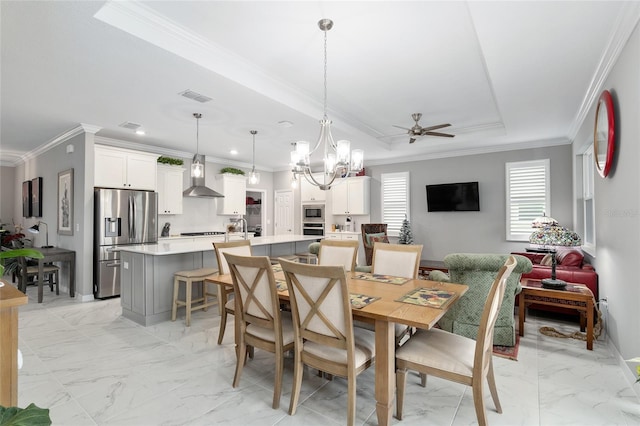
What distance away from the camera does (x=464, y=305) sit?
9.70ft

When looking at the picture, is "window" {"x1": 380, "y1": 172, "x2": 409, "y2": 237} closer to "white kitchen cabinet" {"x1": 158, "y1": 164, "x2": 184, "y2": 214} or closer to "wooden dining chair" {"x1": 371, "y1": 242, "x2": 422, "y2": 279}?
"wooden dining chair" {"x1": 371, "y1": 242, "x2": 422, "y2": 279}

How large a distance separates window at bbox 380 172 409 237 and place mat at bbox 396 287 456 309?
4772mm

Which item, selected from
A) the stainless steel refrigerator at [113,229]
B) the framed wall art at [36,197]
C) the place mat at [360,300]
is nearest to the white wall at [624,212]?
the place mat at [360,300]

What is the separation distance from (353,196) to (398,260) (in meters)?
4.49

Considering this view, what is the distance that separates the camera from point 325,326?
6.28 feet

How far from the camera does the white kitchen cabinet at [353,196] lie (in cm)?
738

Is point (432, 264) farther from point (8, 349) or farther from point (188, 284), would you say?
point (8, 349)

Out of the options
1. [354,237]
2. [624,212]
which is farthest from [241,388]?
[354,237]

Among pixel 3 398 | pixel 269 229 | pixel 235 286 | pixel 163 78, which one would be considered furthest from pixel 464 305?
pixel 269 229

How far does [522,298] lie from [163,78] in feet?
13.8

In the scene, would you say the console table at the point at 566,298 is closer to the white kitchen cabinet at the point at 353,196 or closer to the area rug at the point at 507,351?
the area rug at the point at 507,351

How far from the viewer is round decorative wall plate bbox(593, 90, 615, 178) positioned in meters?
2.69

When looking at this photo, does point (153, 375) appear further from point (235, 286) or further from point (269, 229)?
point (269, 229)

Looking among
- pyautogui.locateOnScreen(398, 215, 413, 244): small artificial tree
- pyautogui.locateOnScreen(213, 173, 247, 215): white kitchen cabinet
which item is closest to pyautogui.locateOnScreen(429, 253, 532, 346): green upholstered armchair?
pyautogui.locateOnScreen(398, 215, 413, 244): small artificial tree
